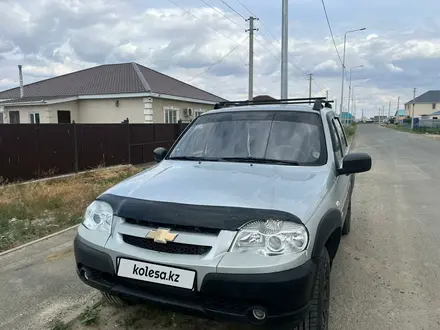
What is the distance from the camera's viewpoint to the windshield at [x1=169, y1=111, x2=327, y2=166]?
3283 millimetres

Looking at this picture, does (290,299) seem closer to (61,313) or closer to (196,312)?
(196,312)

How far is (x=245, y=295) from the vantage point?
2.02m

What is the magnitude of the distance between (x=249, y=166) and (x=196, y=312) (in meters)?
1.32

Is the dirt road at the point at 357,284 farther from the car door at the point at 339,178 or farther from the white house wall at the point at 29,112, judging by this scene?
the white house wall at the point at 29,112

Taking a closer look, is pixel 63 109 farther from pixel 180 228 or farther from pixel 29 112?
pixel 180 228

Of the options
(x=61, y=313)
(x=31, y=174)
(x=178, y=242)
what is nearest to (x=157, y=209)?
(x=178, y=242)

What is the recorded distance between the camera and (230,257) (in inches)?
81.9

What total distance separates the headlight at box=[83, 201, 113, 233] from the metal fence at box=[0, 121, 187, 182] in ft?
23.6

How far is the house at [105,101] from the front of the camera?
1906 centimetres

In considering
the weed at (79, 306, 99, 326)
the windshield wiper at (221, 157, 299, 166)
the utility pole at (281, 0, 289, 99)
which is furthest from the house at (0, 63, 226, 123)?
the weed at (79, 306, 99, 326)

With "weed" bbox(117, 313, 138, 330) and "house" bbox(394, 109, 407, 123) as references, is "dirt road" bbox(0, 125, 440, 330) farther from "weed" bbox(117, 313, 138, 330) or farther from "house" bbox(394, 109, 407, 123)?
"house" bbox(394, 109, 407, 123)

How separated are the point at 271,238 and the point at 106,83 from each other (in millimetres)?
20780

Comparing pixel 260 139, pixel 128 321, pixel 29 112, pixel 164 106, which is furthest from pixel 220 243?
pixel 29 112

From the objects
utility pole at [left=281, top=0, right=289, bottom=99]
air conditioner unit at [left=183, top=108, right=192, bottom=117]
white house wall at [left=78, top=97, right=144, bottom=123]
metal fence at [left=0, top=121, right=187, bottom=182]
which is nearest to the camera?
metal fence at [left=0, top=121, right=187, bottom=182]
